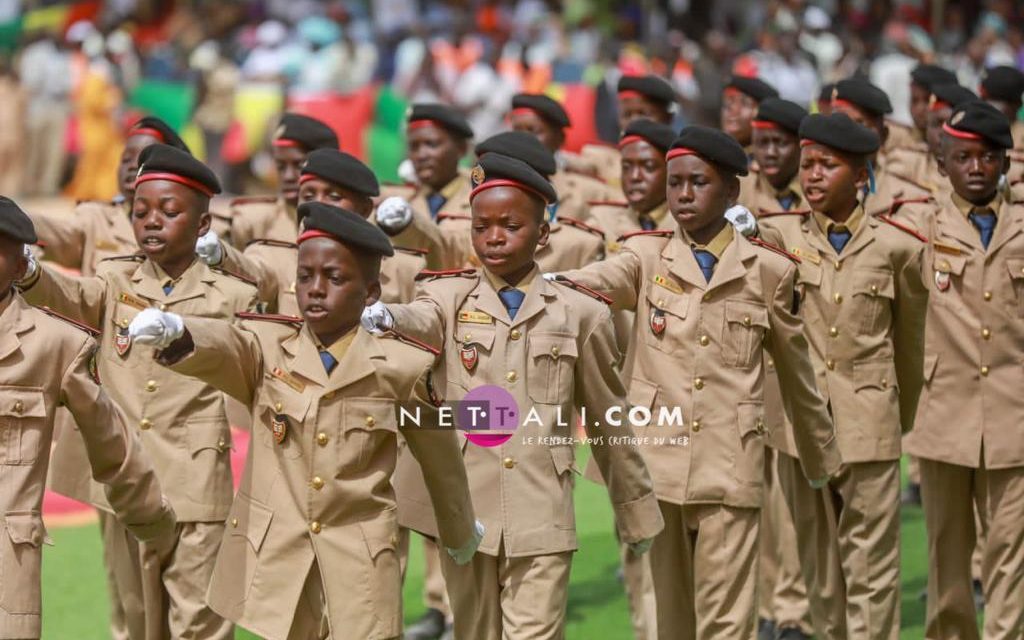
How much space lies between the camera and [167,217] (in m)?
6.88

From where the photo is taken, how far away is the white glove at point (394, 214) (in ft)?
25.4

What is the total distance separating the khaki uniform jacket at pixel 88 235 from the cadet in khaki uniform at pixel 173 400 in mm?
1163

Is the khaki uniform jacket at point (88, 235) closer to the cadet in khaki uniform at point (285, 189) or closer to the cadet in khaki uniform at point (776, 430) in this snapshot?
the cadet in khaki uniform at point (285, 189)

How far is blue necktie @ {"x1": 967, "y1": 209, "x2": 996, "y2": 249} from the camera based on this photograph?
7.81 metres

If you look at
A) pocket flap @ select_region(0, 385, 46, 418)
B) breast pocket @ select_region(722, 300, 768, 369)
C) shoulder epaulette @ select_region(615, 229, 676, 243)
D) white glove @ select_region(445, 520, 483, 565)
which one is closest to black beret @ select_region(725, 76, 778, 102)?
shoulder epaulette @ select_region(615, 229, 676, 243)

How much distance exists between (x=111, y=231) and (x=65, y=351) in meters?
2.84

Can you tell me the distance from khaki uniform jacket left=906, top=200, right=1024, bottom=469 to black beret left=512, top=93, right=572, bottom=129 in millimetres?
3093

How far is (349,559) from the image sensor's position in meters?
5.59

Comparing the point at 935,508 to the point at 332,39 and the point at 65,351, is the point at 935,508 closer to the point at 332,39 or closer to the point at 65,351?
the point at 65,351

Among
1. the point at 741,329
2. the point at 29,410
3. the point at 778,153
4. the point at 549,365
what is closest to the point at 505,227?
the point at 549,365

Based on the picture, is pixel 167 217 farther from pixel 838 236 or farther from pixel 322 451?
pixel 838 236

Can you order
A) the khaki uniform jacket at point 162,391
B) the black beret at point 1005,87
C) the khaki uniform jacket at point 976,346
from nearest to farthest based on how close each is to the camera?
the khaki uniform jacket at point 162,391 < the khaki uniform jacket at point 976,346 < the black beret at point 1005,87

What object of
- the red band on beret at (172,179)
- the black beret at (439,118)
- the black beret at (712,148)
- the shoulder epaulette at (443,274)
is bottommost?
the shoulder epaulette at (443,274)

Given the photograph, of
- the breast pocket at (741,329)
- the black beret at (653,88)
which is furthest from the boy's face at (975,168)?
the black beret at (653,88)
